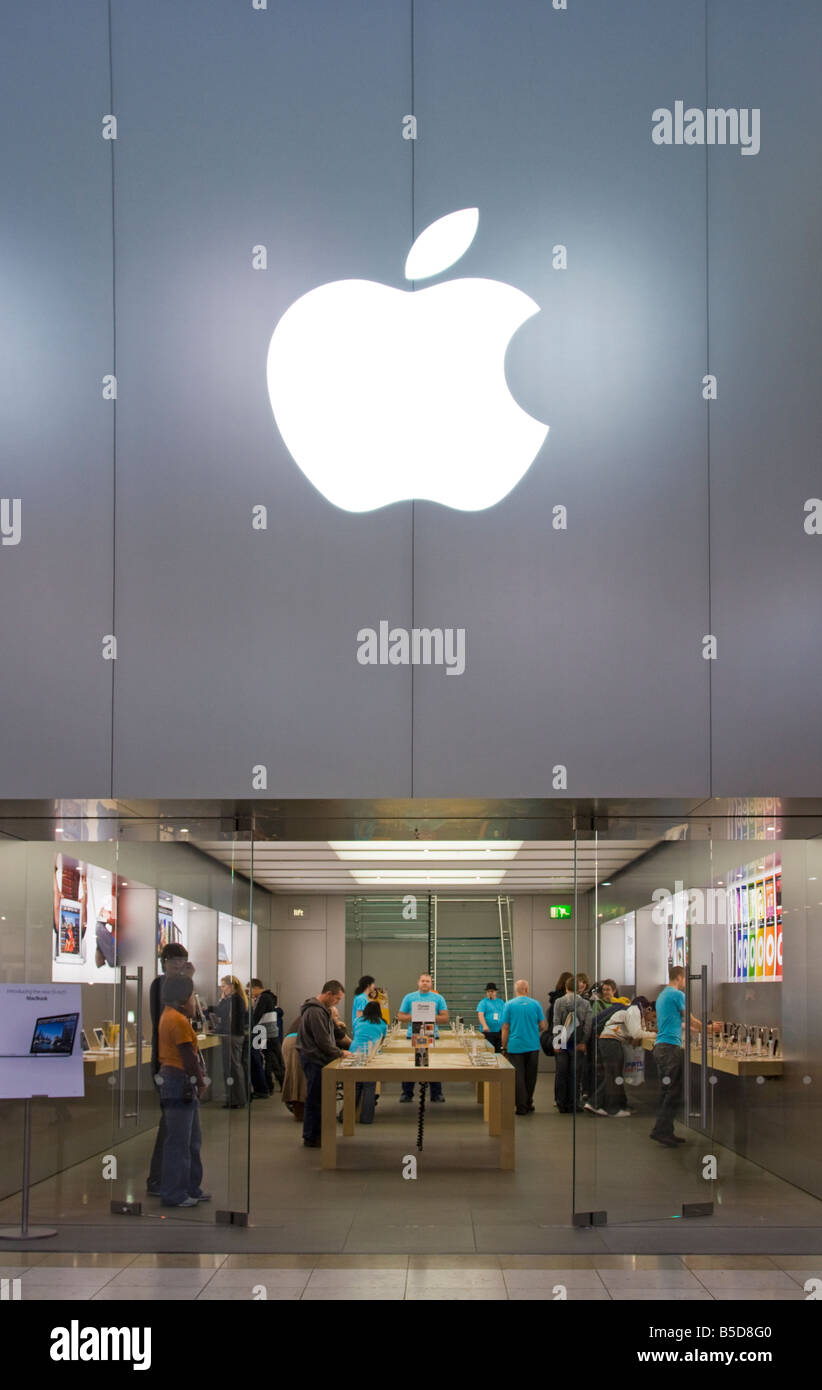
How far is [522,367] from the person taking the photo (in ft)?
26.9

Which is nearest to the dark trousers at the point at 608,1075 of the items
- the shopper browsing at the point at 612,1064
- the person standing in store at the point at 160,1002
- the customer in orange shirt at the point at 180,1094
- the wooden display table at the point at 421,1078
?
the shopper browsing at the point at 612,1064

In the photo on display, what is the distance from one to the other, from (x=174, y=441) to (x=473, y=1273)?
5.12 metres

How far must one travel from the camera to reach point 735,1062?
903cm

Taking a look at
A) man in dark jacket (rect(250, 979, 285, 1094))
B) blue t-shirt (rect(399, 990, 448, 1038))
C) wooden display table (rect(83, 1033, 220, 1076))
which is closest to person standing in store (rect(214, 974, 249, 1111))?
wooden display table (rect(83, 1033, 220, 1076))

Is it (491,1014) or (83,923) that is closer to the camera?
(83,923)

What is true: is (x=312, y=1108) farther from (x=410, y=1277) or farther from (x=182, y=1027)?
(x=410, y=1277)

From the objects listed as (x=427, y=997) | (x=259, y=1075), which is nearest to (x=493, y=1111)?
(x=427, y=997)

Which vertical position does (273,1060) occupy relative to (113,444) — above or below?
below

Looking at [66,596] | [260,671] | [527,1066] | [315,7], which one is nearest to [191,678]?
[260,671]

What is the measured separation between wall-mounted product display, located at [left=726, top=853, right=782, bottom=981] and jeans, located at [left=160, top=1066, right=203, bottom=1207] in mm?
3713

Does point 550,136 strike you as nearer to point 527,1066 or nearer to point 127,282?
point 127,282

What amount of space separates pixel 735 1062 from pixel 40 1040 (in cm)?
461

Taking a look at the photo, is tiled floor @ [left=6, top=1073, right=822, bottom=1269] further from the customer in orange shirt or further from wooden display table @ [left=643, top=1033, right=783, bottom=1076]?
wooden display table @ [left=643, top=1033, right=783, bottom=1076]

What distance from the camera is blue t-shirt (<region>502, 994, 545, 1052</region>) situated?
13.6 meters
